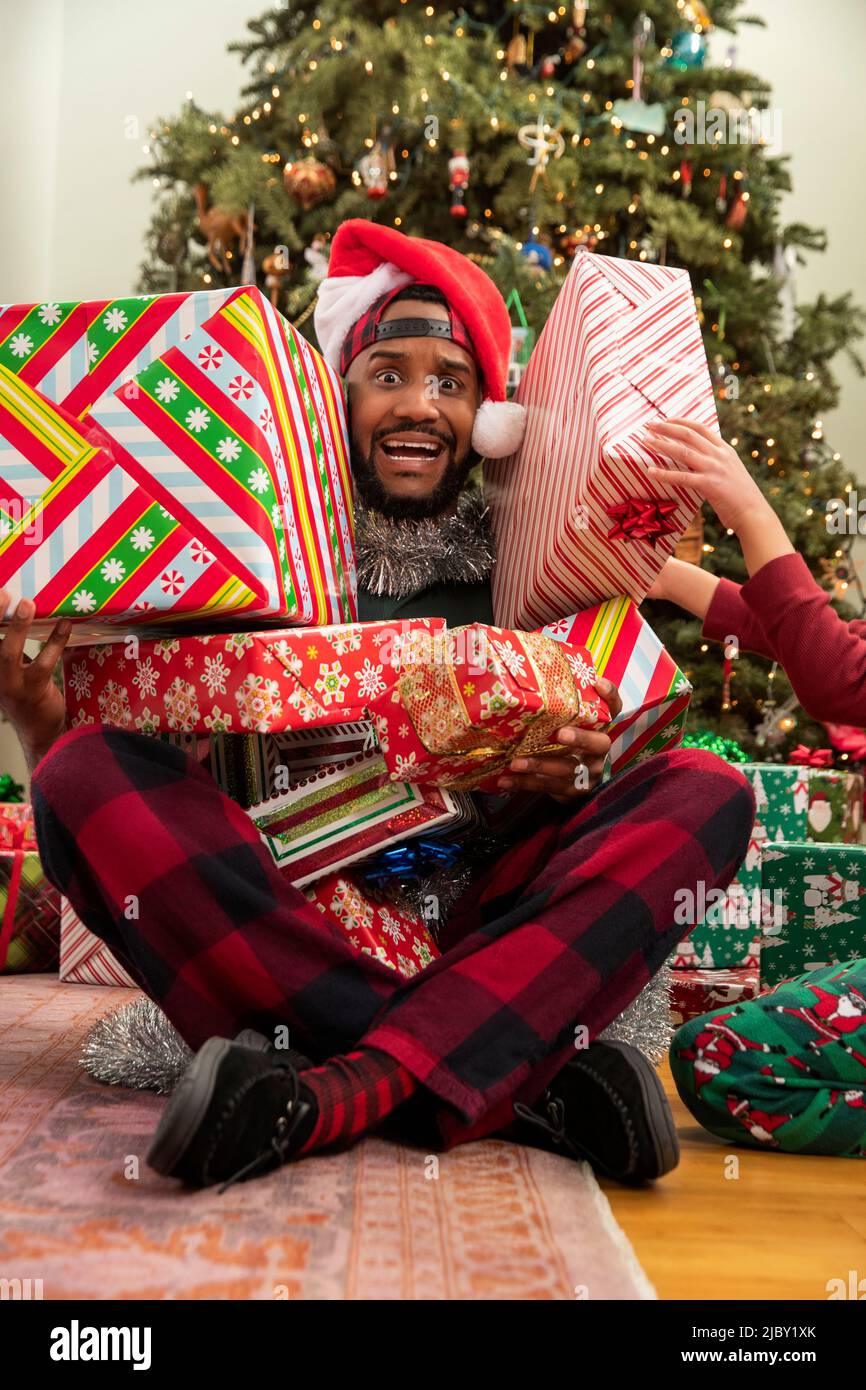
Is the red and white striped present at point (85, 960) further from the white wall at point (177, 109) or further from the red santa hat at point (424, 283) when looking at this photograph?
the white wall at point (177, 109)

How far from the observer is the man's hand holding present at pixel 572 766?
1.09 meters

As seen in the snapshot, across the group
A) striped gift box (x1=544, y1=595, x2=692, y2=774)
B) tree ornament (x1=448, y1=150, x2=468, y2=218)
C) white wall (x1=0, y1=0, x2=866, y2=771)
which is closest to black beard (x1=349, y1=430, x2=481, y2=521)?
striped gift box (x1=544, y1=595, x2=692, y2=774)

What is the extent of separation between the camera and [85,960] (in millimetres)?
1857

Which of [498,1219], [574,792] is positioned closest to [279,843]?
[574,792]

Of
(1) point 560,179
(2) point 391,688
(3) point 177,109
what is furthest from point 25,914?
(3) point 177,109

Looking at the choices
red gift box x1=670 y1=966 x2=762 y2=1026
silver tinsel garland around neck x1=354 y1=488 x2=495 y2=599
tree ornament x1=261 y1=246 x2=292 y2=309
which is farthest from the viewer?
tree ornament x1=261 y1=246 x2=292 y2=309

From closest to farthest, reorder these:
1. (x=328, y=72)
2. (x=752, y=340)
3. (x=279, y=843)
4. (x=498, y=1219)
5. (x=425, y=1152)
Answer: (x=498, y=1219) → (x=425, y=1152) → (x=279, y=843) → (x=328, y=72) → (x=752, y=340)

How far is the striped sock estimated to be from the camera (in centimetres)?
87

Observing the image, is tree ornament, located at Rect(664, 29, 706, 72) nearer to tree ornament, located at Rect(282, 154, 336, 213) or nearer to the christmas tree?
the christmas tree

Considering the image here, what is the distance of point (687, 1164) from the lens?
39.1 inches

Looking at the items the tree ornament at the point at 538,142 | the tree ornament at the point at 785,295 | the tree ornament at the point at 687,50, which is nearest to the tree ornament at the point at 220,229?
the tree ornament at the point at 538,142

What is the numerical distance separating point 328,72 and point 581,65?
572 mm

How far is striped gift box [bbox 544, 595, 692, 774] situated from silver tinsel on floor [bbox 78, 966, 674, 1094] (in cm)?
23
